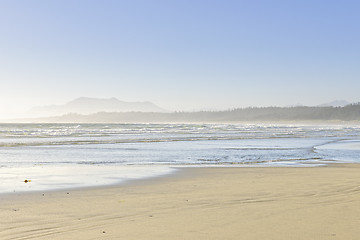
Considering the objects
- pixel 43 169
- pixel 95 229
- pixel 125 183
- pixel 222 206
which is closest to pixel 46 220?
pixel 95 229

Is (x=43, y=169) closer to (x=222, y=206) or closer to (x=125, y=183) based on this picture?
(x=125, y=183)

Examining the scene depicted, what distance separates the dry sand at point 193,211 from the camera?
686 cm

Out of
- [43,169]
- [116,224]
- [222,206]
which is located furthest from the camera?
[43,169]

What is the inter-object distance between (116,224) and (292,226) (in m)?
2.82

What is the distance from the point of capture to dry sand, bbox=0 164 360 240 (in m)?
6.86

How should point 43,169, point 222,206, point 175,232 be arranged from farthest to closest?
point 43,169 → point 222,206 → point 175,232

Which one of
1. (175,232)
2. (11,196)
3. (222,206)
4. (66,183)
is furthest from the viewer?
(66,183)

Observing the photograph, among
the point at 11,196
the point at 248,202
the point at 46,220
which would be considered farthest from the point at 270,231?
the point at 11,196

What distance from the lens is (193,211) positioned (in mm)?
8438

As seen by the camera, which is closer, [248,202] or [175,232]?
[175,232]

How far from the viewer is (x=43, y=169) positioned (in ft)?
52.7

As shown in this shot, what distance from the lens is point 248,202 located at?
9.38 metres

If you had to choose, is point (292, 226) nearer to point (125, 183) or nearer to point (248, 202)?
point (248, 202)

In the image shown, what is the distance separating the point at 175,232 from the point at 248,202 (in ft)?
9.57
